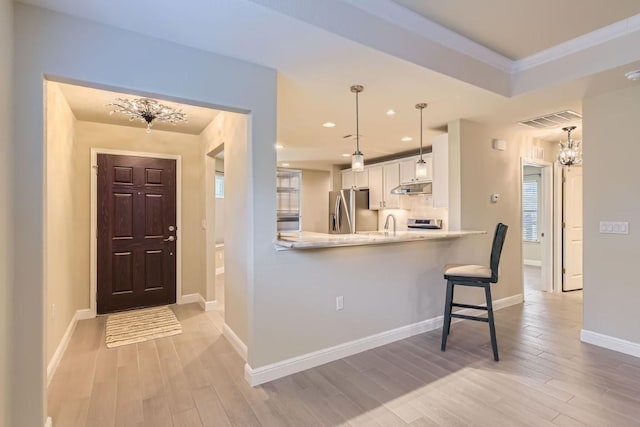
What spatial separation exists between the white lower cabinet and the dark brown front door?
11.8 ft

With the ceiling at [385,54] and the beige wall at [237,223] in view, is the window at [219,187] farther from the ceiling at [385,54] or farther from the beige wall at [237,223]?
the beige wall at [237,223]

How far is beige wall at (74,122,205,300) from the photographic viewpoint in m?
4.01

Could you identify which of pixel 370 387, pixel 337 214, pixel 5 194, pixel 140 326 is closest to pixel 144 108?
pixel 5 194

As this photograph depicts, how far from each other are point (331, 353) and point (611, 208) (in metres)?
2.97

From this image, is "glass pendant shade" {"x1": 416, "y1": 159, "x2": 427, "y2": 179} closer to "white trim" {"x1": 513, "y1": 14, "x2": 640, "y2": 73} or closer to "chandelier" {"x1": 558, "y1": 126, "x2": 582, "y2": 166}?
"white trim" {"x1": 513, "y1": 14, "x2": 640, "y2": 73}

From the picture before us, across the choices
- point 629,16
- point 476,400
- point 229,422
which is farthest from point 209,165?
point 629,16

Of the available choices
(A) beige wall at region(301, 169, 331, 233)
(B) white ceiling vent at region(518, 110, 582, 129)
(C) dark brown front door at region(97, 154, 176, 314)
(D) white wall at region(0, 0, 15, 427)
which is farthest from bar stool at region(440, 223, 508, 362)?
(A) beige wall at region(301, 169, 331, 233)

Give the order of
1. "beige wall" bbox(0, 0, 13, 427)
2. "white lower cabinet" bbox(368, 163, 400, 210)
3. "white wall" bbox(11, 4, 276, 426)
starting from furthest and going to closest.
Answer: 1. "white lower cabinet" bbox(368, 163, 400, 210)
2. "white wall" bbox(11, 4, 276, 426)
3. "beige wall" bbox(0, 0, 13, 427)

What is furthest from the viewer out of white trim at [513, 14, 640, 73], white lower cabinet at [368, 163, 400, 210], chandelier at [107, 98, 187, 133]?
white lower cabinet at [368, 163, 400, 210]

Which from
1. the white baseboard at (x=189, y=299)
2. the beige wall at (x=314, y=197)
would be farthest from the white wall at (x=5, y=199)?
the beige wall at (x=314, y=197)

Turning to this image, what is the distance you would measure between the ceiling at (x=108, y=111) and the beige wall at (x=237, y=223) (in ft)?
1.09

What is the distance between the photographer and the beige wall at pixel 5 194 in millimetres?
1585

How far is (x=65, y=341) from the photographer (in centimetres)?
318

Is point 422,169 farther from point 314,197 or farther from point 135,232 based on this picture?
point 314,197
